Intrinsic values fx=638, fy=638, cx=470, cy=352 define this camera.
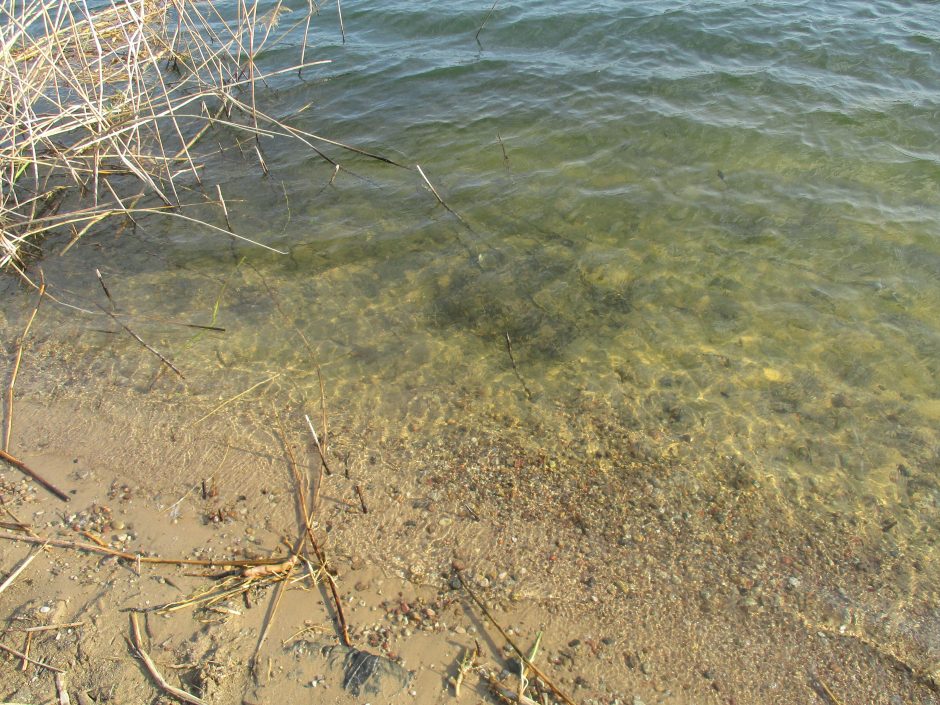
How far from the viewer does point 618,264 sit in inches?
247

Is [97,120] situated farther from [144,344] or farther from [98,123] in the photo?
[144,344]

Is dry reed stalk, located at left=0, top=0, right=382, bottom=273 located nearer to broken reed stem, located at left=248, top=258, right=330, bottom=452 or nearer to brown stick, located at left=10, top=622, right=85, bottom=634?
broken reed stem, located at left=248, top=258, right=330, bottom=452

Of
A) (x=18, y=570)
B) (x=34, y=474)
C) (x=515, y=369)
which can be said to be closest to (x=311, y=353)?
(x=515, y=369)

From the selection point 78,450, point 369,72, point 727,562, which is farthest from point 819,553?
point 369,72

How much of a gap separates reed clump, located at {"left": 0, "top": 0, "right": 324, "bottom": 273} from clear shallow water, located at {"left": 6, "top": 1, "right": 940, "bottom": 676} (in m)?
0.56

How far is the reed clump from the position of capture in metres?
5.21

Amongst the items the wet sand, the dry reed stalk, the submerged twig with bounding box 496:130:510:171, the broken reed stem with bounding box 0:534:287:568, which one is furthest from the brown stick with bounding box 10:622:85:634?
the submerged twig with bounding box 496:130:510:171

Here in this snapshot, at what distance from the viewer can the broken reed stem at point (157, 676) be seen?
3090 mm

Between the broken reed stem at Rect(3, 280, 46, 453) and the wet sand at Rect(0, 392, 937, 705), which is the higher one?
the broken reed stem at Rect(3, 280, 46, 453)

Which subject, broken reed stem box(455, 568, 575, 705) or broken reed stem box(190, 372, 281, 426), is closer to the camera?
broken reed stem box(455, 568, 575, 705)

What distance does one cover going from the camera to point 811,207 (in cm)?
676

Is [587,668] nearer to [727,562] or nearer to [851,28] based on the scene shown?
[727,562]

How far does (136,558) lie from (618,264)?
4.74 meters

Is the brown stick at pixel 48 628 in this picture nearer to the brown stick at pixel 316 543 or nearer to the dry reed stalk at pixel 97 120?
the brown stick at pixel 316 543
